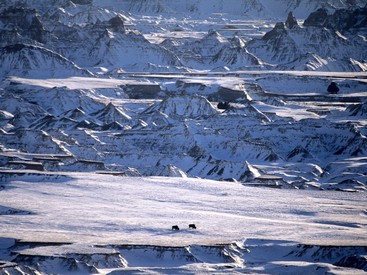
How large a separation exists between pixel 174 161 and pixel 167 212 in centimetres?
3027

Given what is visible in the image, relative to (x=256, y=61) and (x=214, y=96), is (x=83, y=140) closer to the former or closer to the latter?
(x=214, y=96)

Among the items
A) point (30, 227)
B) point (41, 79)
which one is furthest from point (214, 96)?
point (30, 227)

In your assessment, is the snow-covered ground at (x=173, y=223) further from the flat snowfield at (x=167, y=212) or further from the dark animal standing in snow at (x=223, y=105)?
the dark animal standing in snow at (x=223, y=105)

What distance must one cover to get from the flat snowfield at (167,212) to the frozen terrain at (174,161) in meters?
0.13

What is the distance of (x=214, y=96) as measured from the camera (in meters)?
148

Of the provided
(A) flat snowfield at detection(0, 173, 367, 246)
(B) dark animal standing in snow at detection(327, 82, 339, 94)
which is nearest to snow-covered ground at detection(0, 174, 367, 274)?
(A) flat snowfield at detection(0, 173, 367, 246)

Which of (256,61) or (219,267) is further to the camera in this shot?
(256,61)

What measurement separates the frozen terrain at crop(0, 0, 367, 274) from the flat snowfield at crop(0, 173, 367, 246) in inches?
5.0

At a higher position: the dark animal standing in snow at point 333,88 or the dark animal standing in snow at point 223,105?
the dark animal standing in snow at point 223,105

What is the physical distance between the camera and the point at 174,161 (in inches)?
4018

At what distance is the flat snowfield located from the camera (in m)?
63.6

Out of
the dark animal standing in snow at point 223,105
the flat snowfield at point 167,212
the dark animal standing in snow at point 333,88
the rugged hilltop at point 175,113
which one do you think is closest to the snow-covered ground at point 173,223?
the flat snowfield at point 167,212

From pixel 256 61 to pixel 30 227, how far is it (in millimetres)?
130304

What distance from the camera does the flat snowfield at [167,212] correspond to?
63.6m
